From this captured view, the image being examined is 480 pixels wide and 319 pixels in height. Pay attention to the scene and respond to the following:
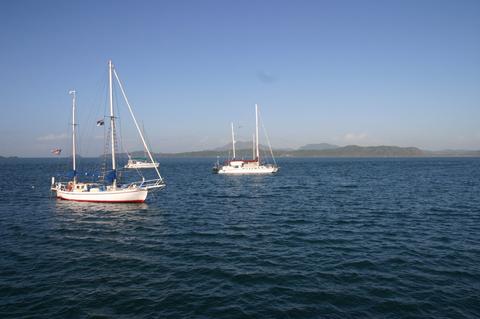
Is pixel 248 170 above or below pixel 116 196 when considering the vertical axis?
above

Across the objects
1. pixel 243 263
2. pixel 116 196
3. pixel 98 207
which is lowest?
pixel 243 263

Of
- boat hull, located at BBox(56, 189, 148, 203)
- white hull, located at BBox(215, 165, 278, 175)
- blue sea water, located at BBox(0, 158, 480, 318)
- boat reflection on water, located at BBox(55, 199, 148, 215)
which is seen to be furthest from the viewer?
white hull, located at BBox(215, 165, 278, 175)

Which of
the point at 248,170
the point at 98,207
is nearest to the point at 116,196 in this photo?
the point at 98,207

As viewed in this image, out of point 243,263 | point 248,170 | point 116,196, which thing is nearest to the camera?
point 243,263

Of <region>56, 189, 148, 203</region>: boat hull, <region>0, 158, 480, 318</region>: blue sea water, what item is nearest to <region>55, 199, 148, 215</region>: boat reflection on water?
<region>56, 189, 148, 203</region>: boat hull

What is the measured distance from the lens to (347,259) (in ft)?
65.0

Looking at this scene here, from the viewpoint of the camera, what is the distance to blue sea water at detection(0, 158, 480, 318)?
1404 cm

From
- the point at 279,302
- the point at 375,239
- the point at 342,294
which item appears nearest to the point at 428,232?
the point at 375,239

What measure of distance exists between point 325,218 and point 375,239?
8.00 metres

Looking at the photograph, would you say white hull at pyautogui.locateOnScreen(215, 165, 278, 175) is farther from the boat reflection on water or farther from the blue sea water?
the blue sea water

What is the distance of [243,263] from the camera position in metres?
19.4

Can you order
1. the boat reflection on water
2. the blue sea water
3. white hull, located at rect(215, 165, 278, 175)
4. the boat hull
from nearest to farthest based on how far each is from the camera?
1. the blue sea water
2. the boat reflection on water
3. the boat hull
4. white hull, located at rect(215, 165, 278, 175)

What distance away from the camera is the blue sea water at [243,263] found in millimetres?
14039

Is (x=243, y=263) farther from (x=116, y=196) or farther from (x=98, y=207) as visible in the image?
(x=116, y=196)
